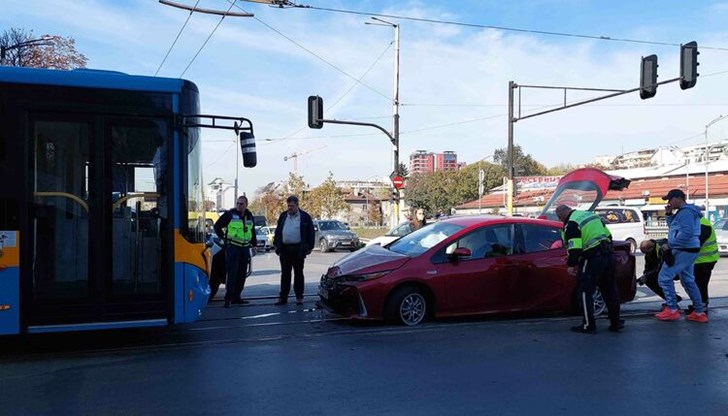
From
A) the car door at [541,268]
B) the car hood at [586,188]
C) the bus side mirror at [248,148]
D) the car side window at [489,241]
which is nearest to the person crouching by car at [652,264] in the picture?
the car door at [541,268]

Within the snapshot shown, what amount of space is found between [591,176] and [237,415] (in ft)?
48.8

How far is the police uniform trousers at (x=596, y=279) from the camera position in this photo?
8.00 m

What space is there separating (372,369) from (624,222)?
19330 mm

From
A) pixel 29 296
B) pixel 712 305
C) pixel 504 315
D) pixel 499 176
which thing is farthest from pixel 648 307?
pixel 499 176

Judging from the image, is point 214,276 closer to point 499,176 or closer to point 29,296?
point 29,296

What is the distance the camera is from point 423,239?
358 inches

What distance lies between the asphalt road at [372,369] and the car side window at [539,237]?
1028 millimetres

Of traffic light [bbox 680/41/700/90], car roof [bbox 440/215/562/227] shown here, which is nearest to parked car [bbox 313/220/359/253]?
traffic light [bbox 680/41/700/90]

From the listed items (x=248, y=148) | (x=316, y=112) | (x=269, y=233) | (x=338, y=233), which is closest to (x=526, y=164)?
(x=269, y=233)

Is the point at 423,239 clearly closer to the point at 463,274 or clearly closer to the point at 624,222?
the point at 463,274

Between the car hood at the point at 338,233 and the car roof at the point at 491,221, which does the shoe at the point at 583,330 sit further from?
the car hood at the point at 338,233

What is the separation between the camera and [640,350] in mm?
7086

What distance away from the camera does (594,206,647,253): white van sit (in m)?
23.0

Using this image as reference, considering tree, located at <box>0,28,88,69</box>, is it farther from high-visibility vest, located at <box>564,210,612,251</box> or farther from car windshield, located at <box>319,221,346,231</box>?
high-visibility vest, located at <box>564,210,612,251</box>
